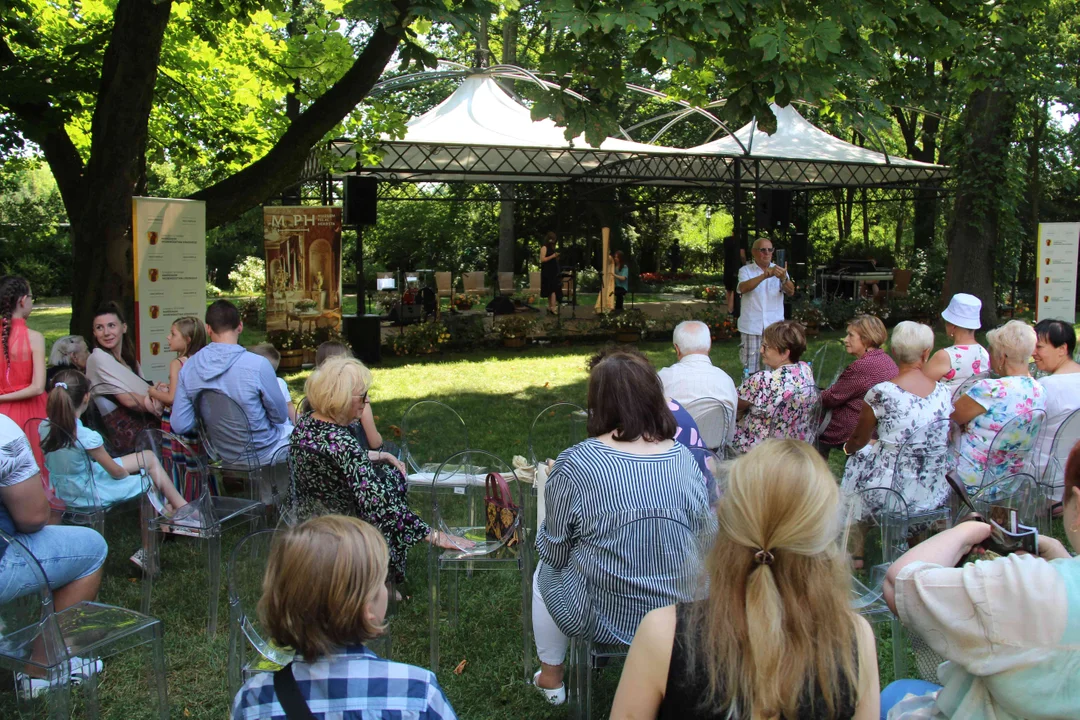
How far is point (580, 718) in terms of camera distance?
109 inches

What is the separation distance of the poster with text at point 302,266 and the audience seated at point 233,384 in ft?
19.8

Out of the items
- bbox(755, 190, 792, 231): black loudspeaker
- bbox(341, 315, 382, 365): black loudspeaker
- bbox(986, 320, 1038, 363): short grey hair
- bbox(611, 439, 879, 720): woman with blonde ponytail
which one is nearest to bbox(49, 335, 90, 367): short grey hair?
bbox(611, 439, 879, 720): woman with blonde ponytail

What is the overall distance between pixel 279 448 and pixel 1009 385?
3.71m

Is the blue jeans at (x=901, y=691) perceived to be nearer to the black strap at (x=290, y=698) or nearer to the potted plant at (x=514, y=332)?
the black strap at (x=290, y=698)

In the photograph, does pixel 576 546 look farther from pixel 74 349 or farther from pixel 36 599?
pixel 74 349

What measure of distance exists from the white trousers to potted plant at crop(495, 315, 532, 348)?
30.8 ft

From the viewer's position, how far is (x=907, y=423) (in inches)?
163

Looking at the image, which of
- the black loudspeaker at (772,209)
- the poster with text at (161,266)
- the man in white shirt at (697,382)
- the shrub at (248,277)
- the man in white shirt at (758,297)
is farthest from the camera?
the shrub at (248,277)

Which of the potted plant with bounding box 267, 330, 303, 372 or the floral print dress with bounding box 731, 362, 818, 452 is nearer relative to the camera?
the floral print dress with bounding box 731, 362, 818, 452

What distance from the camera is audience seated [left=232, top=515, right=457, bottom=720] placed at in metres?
1.68

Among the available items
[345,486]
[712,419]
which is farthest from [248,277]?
[345,486]

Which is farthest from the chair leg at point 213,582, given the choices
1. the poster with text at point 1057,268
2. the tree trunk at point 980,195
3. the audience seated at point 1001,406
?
the tree trunk at point 980,195

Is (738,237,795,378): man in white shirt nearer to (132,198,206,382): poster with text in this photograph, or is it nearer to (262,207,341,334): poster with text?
(132,198,206,382): poster with text

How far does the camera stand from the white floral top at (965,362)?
17.6 feet
